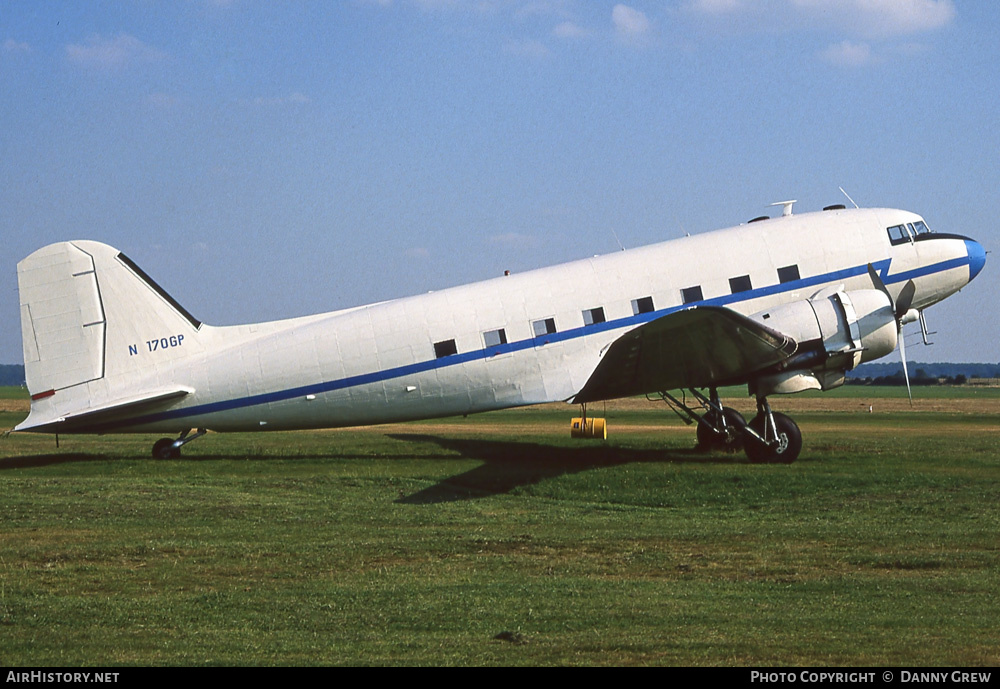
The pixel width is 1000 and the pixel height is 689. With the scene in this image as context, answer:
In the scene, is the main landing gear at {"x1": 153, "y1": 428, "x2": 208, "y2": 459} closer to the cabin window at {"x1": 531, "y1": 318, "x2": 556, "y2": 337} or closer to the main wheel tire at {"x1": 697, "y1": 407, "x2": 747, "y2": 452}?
the cabin window at {"x1": 531, "y1": 318, "x2": 556, "y2": 337}

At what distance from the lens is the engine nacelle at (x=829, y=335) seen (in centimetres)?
1734

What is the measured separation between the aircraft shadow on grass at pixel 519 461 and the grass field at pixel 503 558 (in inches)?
4.1

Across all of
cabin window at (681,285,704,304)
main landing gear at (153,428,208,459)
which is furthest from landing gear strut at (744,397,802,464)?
main landing gear at (153,428,208,459)

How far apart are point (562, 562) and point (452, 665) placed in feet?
13.8

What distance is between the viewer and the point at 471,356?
1866 centimetres

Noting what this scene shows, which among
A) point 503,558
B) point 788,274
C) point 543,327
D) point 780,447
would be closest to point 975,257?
point 788,274

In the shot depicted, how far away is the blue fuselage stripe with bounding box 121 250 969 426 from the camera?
61.1ft

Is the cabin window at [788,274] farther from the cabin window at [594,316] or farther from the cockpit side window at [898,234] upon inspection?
the cabin window at [594,316]

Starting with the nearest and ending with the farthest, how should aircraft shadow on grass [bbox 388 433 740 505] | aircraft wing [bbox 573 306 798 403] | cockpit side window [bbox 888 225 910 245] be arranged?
aircraft wing [bbox 573 306 798 403]
aircraft shadow on grass [bbox 388 433 740 505]
cockpit side window [bbox 888 225 910 245]

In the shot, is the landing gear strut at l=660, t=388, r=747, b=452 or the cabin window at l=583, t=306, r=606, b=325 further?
the landing gear strut at l=660, t=388, r=747, b=452

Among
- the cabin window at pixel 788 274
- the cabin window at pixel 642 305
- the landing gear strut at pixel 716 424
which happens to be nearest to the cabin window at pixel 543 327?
the cabin window at pixel 642 305

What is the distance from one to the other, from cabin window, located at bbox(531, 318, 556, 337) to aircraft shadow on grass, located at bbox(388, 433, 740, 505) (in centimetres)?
267

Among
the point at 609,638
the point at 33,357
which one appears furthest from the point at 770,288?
the point at 33,357

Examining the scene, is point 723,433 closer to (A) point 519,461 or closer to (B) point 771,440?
(B) point 771,440
